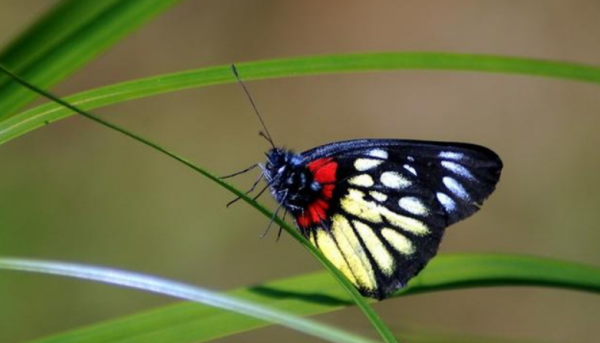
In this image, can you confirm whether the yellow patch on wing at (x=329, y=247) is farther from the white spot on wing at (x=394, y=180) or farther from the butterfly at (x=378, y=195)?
the white spot on wing at (x=394, y=180)

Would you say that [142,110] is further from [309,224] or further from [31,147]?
[309,224]

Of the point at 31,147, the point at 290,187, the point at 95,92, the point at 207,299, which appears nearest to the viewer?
the point at 207,299

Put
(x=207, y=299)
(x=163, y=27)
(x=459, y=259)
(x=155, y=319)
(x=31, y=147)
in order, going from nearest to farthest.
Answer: (x=207, y=299), (x=155, y=319), (x=459, y=259), (x=31, y=147), (x=163, y=27)

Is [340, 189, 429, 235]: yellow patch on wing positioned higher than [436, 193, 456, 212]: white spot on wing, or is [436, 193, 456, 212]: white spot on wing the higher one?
[340, 189, 429, 235]: yellow patch on wing

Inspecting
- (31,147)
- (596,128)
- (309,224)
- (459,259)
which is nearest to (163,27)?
(31,147)

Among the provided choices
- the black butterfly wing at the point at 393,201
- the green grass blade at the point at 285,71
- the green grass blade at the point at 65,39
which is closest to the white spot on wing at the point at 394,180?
the black butterfly wing at the point at 393,201

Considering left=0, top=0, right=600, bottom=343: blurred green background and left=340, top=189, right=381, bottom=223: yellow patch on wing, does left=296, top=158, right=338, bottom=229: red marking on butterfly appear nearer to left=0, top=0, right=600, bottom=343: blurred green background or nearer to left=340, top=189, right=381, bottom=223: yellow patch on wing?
left=340, top=189, right=381, bottom=223: yellow patch on wing

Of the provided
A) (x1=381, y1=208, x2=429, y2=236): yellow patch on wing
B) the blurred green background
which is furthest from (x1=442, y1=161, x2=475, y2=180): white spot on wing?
the blurred green background

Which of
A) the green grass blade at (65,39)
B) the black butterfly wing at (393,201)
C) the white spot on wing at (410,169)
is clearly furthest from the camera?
the white spot on wing at (410,169)
